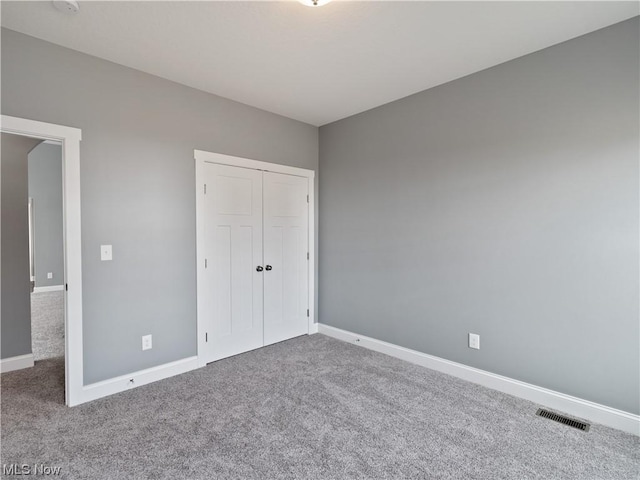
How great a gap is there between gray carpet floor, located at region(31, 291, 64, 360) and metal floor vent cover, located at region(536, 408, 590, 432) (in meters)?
4.60

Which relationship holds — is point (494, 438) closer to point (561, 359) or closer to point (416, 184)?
point (561, 359)

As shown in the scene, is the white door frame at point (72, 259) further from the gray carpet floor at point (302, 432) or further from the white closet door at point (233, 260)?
the white closet door at point (233, 260)

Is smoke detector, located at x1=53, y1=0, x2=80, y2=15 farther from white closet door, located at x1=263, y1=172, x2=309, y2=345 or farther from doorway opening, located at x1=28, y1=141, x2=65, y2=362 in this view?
doorway opening, located at x1=28, y1=141, x2=65, y2=362

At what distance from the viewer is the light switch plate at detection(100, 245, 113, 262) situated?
261 centimetres

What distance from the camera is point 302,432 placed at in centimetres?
215

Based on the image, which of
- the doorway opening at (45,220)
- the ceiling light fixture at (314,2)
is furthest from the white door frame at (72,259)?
the doorway opening at (45,220)

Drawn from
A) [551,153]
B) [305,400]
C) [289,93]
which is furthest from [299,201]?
[551,153]

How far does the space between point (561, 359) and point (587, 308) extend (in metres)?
0.44

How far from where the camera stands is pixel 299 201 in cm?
409

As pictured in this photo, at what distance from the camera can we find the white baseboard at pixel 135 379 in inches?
100

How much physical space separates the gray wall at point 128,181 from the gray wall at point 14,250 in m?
1.36

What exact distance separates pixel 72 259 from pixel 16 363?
1673mm

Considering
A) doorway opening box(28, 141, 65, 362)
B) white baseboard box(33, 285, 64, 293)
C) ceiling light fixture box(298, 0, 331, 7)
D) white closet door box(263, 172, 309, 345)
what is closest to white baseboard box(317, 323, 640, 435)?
white closet door box(263, 172, 309, 345)

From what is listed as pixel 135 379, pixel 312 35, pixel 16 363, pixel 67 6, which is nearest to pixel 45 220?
pixel 16 363
